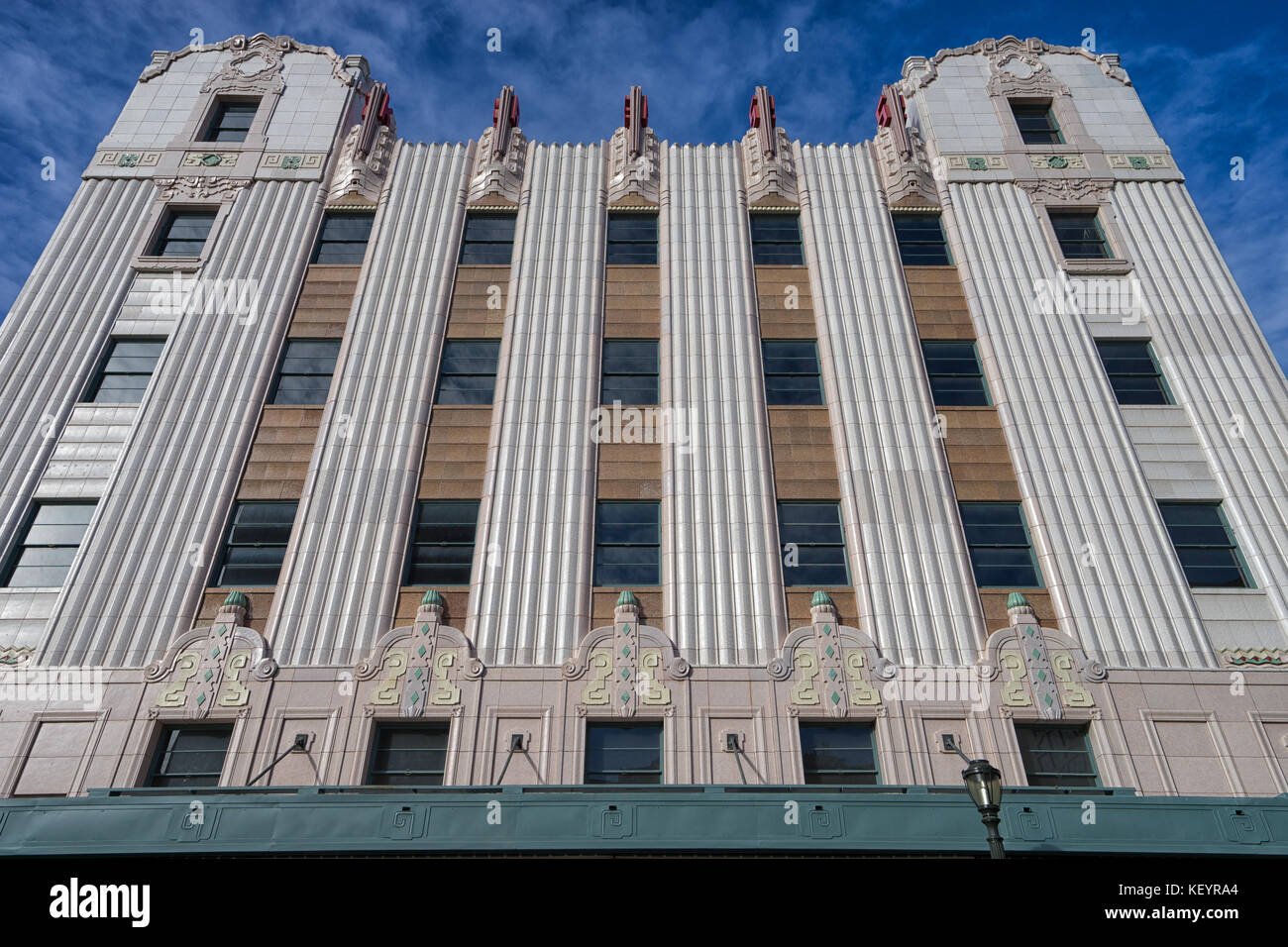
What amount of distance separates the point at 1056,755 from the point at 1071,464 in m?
7.19

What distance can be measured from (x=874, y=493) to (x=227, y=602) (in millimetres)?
14535

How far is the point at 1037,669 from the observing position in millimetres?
17781

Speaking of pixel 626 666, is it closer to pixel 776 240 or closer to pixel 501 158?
pixel 776 240

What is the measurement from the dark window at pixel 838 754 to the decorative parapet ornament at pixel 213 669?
1081 centimetres

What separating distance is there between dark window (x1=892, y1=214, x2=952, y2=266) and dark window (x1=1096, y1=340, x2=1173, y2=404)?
16.8 ft

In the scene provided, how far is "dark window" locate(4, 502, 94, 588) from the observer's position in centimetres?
1916

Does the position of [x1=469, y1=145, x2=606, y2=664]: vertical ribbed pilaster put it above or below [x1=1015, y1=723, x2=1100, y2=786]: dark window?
above

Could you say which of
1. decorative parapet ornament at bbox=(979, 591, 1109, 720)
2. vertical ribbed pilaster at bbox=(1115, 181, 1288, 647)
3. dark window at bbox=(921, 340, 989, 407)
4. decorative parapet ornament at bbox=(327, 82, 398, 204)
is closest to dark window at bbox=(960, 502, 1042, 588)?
decorative parapet ornament at bbox=(979, 591, 1109, 720)

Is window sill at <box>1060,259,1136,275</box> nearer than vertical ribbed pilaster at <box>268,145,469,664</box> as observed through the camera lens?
No

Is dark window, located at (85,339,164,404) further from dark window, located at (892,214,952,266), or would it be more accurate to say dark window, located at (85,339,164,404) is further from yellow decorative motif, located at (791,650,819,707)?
dark window, located at (892,214,952,266)

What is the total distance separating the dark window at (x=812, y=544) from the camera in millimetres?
19531

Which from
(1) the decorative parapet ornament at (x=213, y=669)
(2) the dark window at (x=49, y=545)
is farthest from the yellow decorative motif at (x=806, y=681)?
(2) the dark window at (x=49, y=545)

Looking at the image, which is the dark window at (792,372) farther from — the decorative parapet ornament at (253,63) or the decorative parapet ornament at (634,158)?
the decorative parapet ornament at (253,63)

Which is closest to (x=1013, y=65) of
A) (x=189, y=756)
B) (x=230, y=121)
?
(x=230, y=121)
